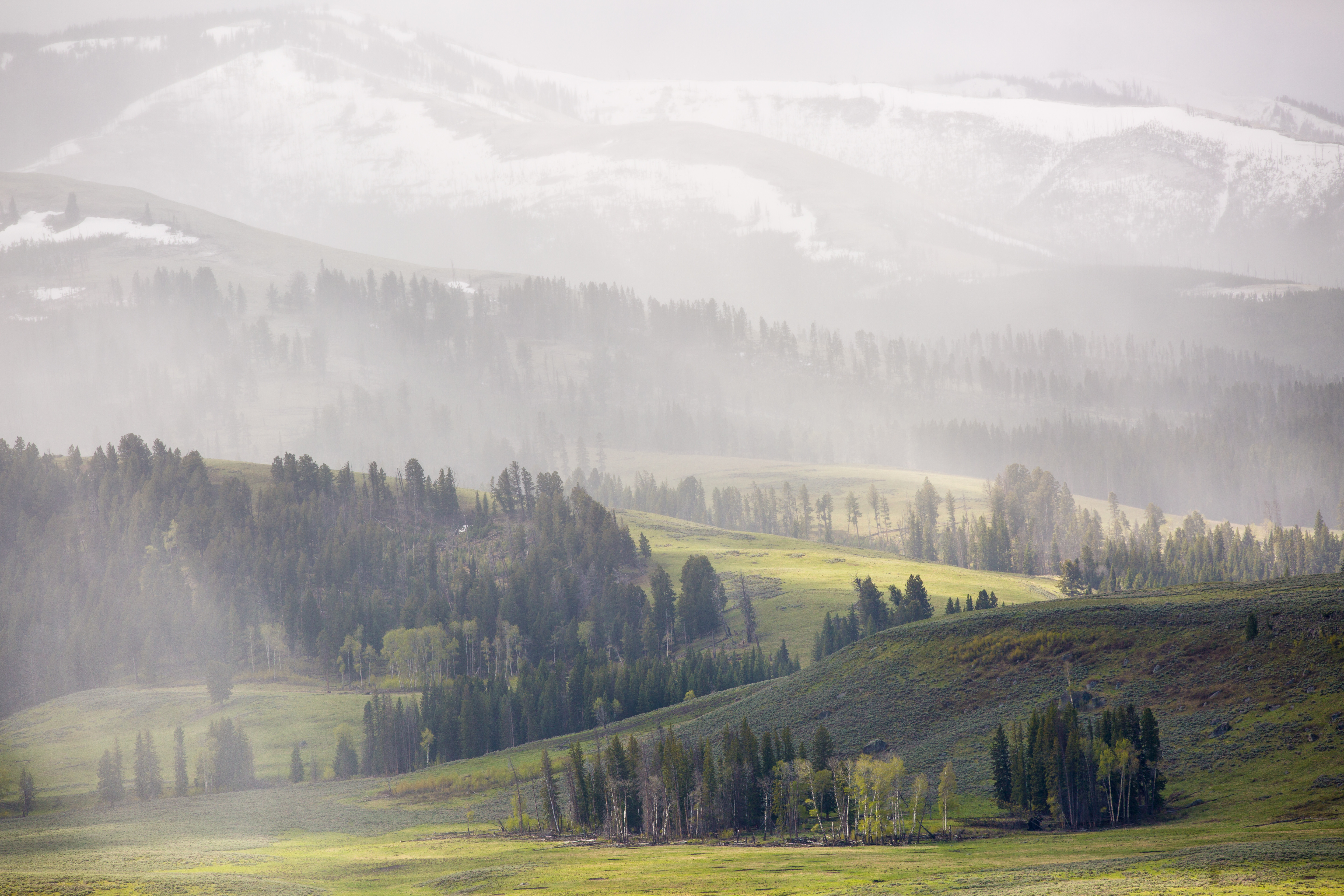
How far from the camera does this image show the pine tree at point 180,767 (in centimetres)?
13662

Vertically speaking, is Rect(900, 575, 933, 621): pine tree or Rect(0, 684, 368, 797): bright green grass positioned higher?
Rect(900, 575, 933, 621): pine tree

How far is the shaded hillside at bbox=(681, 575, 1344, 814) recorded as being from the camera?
88562 millimetres

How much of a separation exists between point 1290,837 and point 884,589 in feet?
402

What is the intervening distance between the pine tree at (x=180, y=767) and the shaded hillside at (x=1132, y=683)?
58753mm

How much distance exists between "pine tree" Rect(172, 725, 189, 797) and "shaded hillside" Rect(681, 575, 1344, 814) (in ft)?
193

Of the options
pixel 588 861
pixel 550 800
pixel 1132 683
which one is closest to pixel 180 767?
pixel 550 800

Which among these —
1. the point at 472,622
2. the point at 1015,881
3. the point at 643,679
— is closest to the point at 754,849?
the point at 1015,881

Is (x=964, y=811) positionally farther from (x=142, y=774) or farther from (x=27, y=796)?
(x=27, y=796)

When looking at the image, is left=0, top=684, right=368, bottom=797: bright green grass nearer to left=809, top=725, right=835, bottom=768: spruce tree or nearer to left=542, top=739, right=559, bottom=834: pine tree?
left=542, top=739, right=559, bottom=834: pine tree

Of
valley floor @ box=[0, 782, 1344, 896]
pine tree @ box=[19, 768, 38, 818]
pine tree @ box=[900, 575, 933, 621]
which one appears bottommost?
valley floor @ box=[0, 782, 1344, 896]

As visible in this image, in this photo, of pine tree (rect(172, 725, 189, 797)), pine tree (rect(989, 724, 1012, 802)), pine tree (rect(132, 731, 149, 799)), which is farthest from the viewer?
pine tree (rect(172, 725, 189, 797))

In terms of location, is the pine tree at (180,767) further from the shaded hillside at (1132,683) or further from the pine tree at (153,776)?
the shaded hillside at (1132,683)

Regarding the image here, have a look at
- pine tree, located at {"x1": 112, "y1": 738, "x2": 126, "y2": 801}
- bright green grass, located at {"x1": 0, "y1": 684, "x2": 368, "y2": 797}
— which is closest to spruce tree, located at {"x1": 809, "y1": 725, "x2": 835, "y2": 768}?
bright green grass, located at {"x1": 0, "y1": 684, "x2": 368, "y2": 797}

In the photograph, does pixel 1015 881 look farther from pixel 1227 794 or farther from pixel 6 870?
pixel 6 870
